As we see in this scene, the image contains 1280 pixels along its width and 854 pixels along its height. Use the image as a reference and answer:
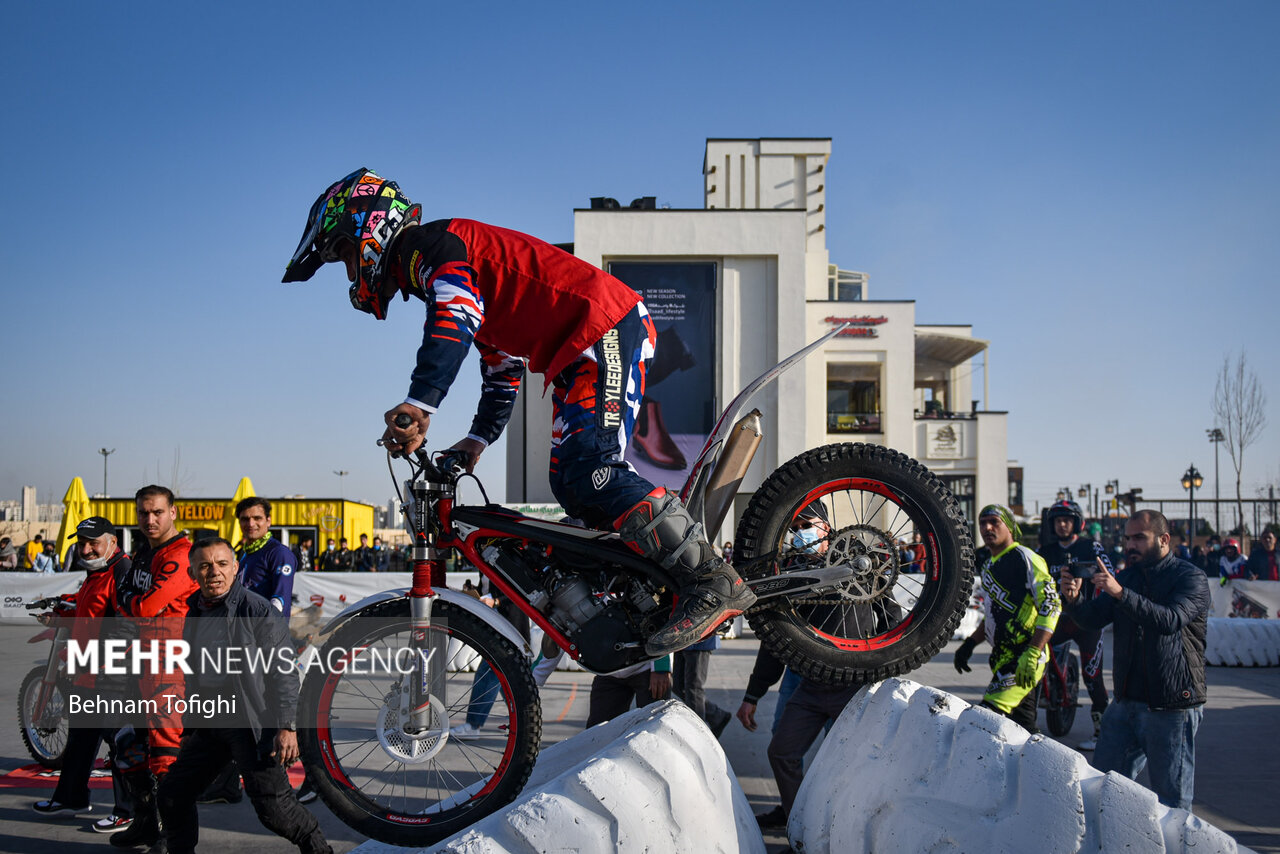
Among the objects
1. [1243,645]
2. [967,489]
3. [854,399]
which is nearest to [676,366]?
[854,399]

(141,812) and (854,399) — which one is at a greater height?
(854,399)

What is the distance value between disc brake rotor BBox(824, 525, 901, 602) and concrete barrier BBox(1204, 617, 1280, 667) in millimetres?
11568

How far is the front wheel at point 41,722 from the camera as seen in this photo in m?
6.34

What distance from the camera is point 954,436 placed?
107ft

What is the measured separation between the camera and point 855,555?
10.5ft

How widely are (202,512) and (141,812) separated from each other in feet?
89.7

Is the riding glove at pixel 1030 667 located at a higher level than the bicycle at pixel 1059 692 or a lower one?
higher

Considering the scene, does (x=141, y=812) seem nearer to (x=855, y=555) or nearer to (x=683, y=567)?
(x=683, y=567)

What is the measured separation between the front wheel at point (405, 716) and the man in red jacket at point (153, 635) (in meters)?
2.25

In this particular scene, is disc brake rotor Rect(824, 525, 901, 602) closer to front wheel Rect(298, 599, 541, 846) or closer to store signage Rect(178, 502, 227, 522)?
front wheel Rect(298, 599, 541, 846)

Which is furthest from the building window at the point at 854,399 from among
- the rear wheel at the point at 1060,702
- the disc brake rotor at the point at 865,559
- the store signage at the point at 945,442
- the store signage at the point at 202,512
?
the disc brake rotor at the point at 865,559

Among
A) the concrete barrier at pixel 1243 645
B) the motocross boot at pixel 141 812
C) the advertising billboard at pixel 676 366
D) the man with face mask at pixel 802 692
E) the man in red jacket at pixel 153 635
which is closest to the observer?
the man with face mask at pixel 802 692

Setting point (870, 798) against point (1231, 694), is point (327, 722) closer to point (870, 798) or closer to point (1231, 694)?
point (870, 798)

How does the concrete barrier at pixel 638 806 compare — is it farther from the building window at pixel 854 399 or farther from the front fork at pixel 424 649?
the building window at pixel 854 399
